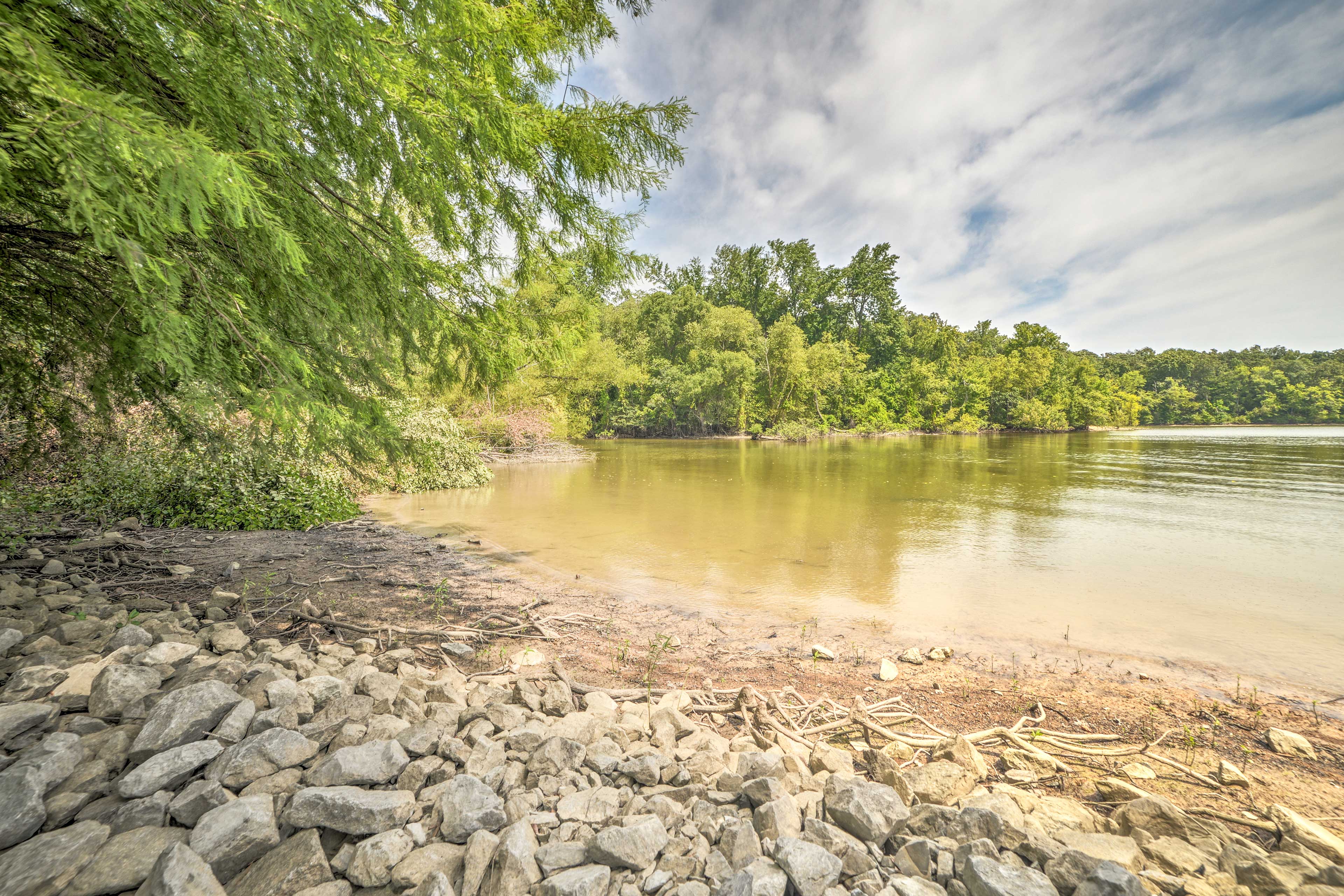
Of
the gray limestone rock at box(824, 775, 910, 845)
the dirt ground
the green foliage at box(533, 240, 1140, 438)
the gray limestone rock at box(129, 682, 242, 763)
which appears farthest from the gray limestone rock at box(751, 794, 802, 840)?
the green foliage at box(533, 240, 1140, 438)

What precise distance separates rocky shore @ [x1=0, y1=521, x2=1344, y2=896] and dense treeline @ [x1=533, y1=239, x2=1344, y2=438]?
23537 mm

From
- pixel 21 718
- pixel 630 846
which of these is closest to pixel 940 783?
pixel 630 846

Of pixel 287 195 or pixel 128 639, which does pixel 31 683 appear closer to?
pixel 128 639

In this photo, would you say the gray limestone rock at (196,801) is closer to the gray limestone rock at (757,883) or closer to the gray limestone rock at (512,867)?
the gray limestone rock at (512,867)

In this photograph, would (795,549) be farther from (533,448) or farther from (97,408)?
(533,448)

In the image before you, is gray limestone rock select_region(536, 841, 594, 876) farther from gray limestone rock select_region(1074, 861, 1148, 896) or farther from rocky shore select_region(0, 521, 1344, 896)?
gray limestone rock select_region(1074, 861, 1148, 896)

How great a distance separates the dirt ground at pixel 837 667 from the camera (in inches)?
114

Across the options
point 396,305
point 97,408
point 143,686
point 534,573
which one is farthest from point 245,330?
point 534,573

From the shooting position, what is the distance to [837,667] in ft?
13.6

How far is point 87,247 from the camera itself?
272 cm

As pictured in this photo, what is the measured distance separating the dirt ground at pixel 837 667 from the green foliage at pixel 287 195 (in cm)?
161

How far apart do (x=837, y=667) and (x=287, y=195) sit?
500 centimetres

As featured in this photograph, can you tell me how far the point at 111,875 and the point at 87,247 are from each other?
300 centimetres

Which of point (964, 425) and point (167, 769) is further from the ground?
point (964, 425)
